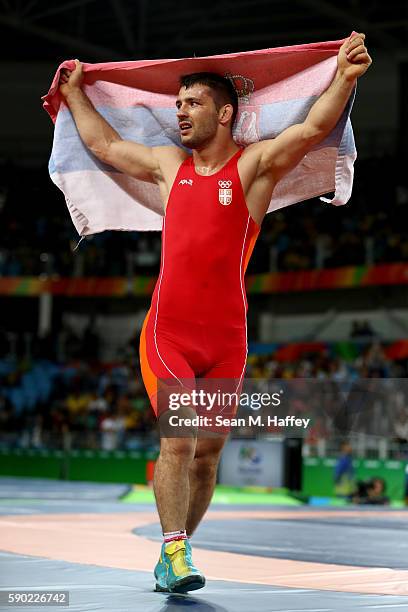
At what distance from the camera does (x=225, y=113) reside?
4.45 meters

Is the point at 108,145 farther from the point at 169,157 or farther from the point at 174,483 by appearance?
the point at 174,483

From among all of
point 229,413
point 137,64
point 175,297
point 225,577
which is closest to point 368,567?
point 225,577

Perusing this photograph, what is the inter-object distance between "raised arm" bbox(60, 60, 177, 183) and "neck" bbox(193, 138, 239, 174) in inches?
9.0

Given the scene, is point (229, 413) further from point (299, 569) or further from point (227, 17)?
point (227, 17)

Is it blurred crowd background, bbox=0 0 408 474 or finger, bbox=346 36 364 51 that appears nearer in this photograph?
finger, bbox=346 36 364 51

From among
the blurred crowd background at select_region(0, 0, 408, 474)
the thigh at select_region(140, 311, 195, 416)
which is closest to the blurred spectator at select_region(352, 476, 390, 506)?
the blurred crowd background at select_region(0, 0, 408, 474)

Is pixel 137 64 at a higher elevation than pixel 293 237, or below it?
below

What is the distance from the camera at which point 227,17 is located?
924 inches

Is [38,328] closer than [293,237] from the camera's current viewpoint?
No

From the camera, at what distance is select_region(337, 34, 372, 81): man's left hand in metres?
4.18

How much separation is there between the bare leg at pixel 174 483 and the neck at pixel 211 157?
3.86 ft

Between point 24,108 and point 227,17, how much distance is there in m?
6.78

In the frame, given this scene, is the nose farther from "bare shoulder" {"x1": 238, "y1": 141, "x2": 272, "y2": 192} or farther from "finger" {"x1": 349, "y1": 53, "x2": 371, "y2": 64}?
"finger" {"x1": 349, "y1": 53, "x2": 371, "y2": 64}

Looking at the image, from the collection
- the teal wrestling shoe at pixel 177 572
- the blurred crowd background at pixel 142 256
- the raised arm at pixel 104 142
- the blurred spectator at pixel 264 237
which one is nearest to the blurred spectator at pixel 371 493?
the blurred crowd background at pixel 142 256
